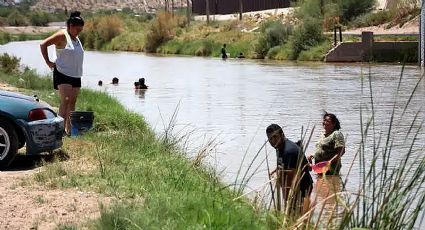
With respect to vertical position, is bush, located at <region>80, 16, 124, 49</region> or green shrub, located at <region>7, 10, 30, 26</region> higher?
green shrub, located at <region>7, 10, 30, 26</region>

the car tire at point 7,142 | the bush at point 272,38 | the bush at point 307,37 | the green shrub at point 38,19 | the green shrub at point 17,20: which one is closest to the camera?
the car tire at point 7,142

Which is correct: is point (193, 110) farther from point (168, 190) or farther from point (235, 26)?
point (235, 26)

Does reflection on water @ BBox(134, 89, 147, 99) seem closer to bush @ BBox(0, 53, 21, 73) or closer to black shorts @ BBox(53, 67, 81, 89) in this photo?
bush @ BBox(0, 53, 21, 73)

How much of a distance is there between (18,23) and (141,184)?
479 ft

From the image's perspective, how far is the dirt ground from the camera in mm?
6875

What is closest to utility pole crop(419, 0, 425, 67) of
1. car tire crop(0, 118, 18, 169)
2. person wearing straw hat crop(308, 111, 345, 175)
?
person wearing straw hat crop(308, 111, 345, 175)

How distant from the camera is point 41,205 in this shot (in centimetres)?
752

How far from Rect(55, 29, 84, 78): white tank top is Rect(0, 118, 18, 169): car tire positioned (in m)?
2.16

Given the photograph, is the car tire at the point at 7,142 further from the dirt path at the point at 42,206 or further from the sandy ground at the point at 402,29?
the sandy ground at the point at 402,29

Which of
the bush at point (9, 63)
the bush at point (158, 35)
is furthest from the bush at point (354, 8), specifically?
the bush at point (9, 63)

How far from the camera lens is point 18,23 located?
149 m

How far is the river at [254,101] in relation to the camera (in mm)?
15484

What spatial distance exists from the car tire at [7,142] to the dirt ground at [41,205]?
0.62 meters

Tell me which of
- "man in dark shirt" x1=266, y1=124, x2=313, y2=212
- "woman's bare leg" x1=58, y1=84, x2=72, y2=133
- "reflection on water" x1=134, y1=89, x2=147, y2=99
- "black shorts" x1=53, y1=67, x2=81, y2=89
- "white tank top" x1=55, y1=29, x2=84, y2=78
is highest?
"white tank top" x1=55, y1=29, x2=84, y2=78
